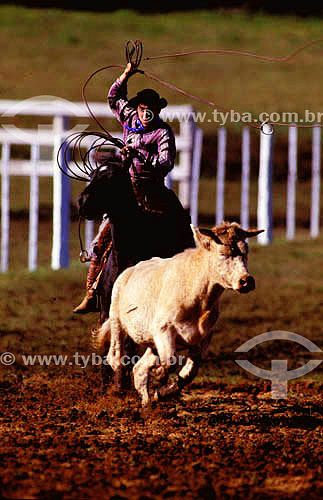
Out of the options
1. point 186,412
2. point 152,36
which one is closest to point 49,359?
point 186,412

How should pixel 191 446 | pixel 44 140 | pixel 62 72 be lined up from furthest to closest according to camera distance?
pixel 62 72 → pixel 44 140 → pixel 191 446

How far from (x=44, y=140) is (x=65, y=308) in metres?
2.85

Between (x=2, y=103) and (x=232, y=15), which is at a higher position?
(x=232, y=15)

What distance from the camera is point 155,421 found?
25.3ft

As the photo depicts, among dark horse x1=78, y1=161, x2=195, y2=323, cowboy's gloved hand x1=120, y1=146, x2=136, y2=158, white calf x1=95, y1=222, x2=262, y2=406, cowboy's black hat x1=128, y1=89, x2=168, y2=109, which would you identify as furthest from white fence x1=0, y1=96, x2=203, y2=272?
white calf x1=95, y1=222, x2=262, y2=406

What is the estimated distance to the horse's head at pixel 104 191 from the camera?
768 centimetres

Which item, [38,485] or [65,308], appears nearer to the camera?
[38,485]

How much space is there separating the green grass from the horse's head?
21.0m

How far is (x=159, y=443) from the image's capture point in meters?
6.94

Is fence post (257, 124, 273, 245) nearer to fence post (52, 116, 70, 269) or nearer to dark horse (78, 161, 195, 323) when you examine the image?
fence post (52, 116, 70, 269)

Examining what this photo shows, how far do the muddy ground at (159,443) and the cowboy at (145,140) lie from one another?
1.73 m

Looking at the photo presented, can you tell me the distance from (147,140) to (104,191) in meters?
0.69

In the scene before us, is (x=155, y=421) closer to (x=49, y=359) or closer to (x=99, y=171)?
(x=99, y=171)

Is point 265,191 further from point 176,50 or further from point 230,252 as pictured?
point 176,50
